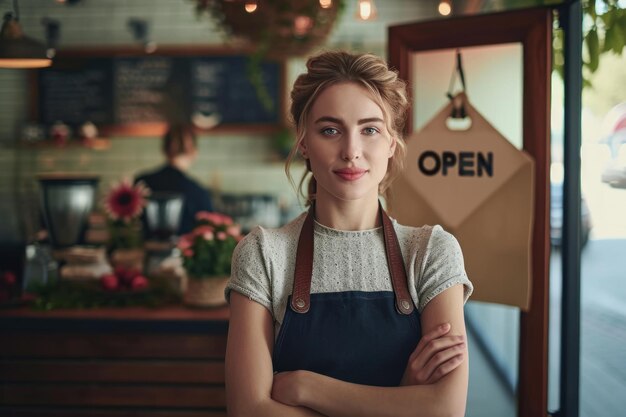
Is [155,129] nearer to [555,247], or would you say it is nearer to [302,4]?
[302,4]

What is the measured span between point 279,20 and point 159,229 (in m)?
1.14

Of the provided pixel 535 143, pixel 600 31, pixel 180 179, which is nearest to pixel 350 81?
pixel 535 143

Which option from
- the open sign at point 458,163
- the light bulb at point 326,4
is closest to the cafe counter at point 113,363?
the open sign at point 458,163

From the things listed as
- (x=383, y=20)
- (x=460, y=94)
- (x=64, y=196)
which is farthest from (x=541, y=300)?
(x=383, y=20)

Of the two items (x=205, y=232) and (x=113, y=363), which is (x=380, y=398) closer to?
(x=205, y=232)

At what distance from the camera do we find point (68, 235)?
3.09 metres

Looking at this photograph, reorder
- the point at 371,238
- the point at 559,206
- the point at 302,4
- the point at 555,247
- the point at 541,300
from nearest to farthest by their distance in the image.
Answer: the point at 371,238, the point at 541,300, the point at 559,206, the point at 555,247, the point at 302,4

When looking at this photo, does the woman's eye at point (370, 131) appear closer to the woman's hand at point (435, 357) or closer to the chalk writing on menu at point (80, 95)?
the woman's hand at point (435, 357)

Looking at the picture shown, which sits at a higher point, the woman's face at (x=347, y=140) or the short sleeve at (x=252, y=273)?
Answer: the woman's face at (x=347, y=140)

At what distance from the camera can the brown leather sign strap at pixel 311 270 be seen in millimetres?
1338

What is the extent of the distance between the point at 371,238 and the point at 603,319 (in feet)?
3.04

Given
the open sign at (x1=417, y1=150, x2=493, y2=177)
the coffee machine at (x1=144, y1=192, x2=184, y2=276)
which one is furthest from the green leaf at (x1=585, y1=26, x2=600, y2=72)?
the coffee machine at (x1=144, y1=192, x2=184, y2=276)

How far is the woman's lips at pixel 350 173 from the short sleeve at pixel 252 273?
22 centimetres

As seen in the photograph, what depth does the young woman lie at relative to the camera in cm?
128
